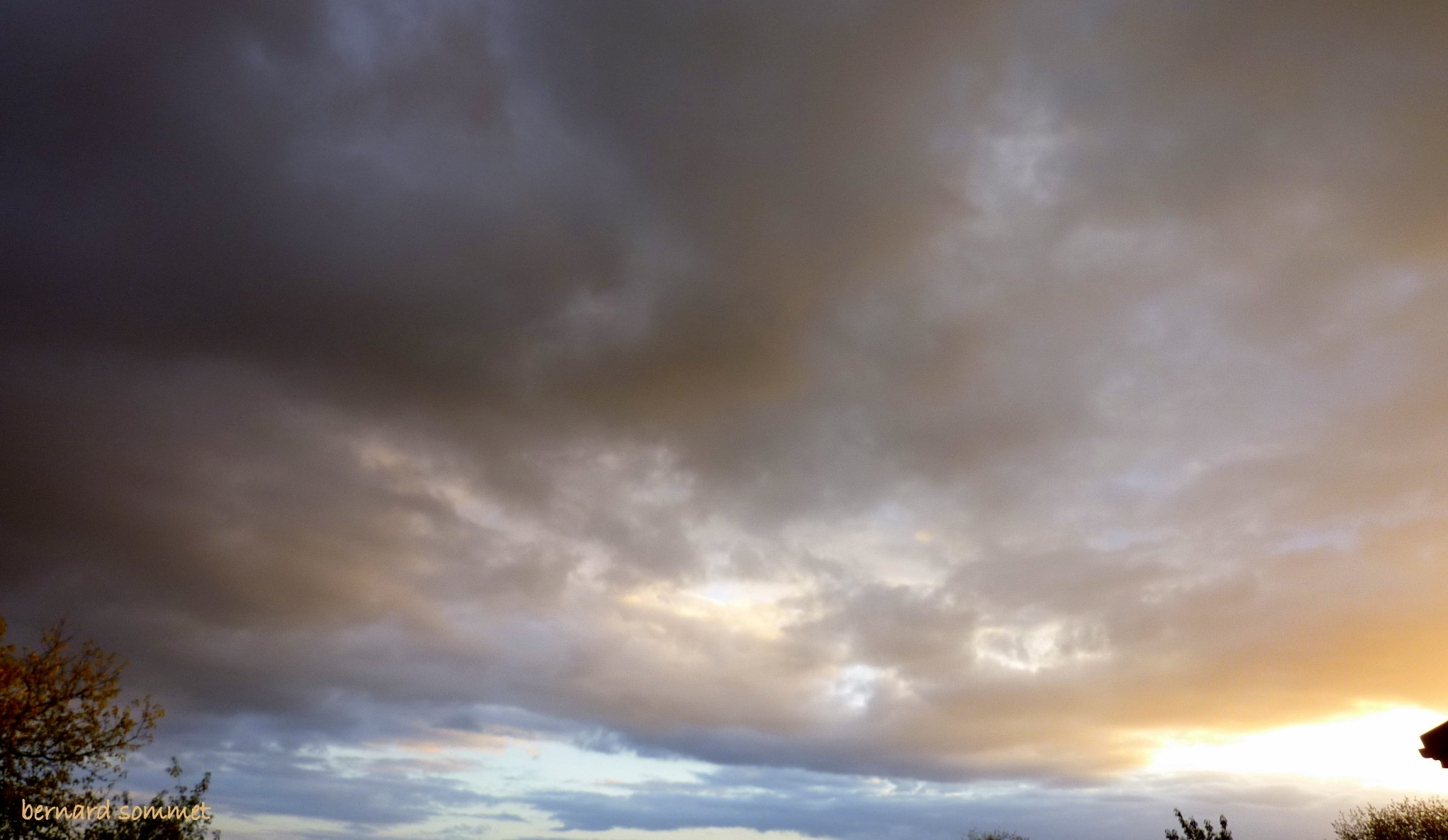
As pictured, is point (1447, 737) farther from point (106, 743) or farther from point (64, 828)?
point (64, 828)

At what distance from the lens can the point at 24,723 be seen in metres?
30.1

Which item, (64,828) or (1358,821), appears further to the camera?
(1358,821)

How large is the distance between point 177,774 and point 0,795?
25079 mm

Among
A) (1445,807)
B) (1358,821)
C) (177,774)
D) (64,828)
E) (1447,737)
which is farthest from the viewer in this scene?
(1358,821)

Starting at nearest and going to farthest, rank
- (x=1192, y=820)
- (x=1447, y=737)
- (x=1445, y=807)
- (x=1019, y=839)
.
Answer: (x=1447, y=737) < (x=1192, y=820) < (x=1445, y=807) < (x=1019, y=839)

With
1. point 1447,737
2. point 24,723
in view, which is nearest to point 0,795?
point 24,723

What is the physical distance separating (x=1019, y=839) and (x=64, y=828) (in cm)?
11505

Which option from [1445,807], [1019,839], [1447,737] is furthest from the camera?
[1019,839]

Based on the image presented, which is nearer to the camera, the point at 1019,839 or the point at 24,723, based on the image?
the point at 24,723

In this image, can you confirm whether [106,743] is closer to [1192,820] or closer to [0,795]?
[0,795]

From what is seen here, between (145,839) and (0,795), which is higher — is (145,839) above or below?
below

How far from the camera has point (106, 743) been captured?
31250 millimetres

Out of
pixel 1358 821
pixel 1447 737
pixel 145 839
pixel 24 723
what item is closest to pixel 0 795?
pixel 24 723

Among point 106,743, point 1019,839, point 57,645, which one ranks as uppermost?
point 57,645
